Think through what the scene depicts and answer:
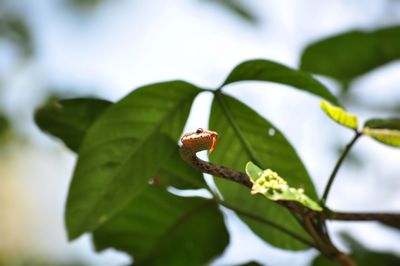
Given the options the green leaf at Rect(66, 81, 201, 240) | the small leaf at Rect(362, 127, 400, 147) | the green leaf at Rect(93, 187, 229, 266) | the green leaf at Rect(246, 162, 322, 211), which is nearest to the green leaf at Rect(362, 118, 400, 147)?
the small leaf at Rect(362, 127, 400, 147)

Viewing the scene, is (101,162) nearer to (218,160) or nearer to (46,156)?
(218,160)

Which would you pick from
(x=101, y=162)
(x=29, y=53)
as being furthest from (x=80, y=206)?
(x=29, y=53)

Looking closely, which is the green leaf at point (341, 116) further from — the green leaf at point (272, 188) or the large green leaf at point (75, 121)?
the large green leaf at point (75, 121)

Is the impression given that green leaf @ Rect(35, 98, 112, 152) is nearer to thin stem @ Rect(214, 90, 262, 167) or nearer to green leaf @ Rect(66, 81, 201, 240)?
green leaf @ Rect(66, 81, 201, 240)

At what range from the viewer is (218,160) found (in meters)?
0.84

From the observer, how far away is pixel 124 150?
0.87 metres

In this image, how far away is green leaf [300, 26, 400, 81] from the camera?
1.16 m

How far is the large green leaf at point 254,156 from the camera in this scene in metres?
0.86

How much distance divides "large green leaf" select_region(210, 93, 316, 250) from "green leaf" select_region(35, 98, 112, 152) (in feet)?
0.62

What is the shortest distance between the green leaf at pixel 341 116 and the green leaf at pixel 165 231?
0.38m

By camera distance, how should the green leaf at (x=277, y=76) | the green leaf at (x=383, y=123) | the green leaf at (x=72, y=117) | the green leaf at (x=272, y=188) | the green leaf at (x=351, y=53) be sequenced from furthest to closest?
the green leaf at (x=351, y=53)
the green leaf at (x=72, y=117)
the green leaf at (x=277, y=76)
the green leaf at (x=383, y=123)
the green leaf at (x=272, y=188)

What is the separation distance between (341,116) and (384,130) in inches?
1.9

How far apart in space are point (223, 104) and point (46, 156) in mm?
2375

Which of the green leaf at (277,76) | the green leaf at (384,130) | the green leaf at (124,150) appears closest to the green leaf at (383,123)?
the green leaf at (384,130)
